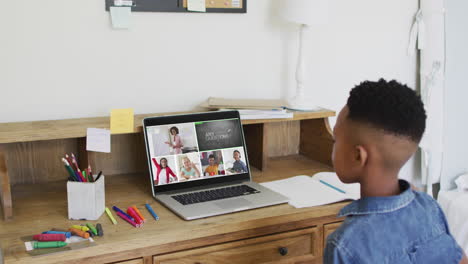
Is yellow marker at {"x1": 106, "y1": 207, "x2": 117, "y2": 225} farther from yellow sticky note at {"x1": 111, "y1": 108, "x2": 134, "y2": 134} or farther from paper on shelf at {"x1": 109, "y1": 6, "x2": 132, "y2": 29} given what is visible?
paper on shelf at {"x1": 109, "y1": 6, "x2": 132, "y2": 29}

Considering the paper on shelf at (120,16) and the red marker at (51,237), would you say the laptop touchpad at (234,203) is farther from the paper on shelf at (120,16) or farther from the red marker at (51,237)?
the paper on shelf at (120,16)

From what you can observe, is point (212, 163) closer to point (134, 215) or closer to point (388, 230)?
point (134, 215)

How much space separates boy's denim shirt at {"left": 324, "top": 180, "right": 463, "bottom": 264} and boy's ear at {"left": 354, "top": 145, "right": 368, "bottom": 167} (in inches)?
3.5

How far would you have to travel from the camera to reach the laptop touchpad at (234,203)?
1588 mm

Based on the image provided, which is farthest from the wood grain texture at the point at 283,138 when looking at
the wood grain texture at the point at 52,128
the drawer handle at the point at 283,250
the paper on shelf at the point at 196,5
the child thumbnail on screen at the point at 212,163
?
the drawer handle at the point at 283,250

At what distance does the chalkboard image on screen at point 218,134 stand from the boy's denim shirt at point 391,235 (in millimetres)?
680

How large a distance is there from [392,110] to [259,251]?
65 centimetres

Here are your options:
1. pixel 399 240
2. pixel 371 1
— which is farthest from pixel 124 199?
pixel 371 1

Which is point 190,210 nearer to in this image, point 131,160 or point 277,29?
Result: point 131,160

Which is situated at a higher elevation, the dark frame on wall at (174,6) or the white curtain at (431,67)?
the dark frame on wall at (174,6)

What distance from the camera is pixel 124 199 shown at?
5.62 ft

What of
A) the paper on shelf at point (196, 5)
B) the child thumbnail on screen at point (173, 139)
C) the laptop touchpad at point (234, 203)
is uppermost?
the paper on shelf at point (196, 5)

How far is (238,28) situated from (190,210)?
84cm

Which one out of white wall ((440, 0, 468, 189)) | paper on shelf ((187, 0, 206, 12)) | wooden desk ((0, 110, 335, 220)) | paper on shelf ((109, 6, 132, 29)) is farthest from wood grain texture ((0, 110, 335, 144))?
white wall ((440, 0, 468, 189))
